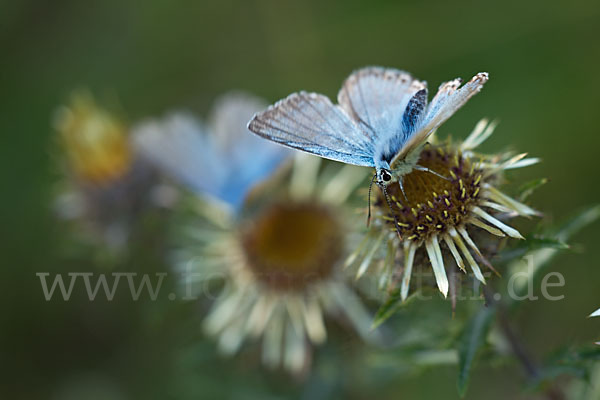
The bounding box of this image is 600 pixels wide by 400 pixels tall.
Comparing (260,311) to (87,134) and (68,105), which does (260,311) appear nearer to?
(87,134)

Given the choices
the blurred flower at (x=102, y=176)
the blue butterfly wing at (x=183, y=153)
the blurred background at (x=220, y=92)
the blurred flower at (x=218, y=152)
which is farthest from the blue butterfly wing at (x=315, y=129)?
the blurred flower at (x=102, y=176)

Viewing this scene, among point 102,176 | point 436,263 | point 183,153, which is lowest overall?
point 436,263

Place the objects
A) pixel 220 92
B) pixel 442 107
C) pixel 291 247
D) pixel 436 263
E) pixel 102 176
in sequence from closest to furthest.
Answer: pixel 442 107, pixel 436 263, pixel 291 247, pixel 102 176, pixel 220 92

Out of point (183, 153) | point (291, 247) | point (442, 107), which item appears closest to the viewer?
point (442, 107)

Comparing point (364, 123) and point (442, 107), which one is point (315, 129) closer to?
point (364, 123)

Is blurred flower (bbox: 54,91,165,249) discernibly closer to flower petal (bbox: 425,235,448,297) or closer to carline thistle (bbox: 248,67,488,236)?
carline thistle (bbox: 248,67,488,236)

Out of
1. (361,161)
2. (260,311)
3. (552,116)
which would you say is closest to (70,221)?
(260,311)

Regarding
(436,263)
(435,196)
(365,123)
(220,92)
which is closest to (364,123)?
(365,123)

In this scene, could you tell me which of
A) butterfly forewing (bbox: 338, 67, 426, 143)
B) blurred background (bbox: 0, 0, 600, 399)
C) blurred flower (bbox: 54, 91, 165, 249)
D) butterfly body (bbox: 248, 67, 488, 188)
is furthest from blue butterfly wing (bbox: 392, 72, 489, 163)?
blurred flower (bbox: 54, 91, 165, 249)
